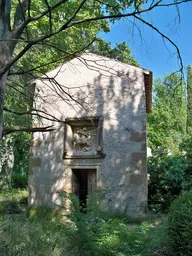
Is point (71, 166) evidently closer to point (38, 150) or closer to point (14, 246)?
point (38, 150)

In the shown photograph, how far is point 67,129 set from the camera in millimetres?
9336

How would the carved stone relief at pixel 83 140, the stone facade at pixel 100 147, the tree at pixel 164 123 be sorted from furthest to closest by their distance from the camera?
the tree at pixel 164 123
the carved stone relief at pixel 83 140
the stone facade at pixel 100 147

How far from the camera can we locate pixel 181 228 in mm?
4059

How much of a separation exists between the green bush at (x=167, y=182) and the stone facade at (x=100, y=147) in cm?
113

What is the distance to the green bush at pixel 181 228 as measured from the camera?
3.96 m

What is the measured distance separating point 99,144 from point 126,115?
120cm

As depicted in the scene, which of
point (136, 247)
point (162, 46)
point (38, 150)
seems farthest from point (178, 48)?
point (38, 150)

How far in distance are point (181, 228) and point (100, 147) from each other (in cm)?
490

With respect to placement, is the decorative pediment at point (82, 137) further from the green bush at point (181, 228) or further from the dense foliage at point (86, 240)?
the green bush at point (181, 228)

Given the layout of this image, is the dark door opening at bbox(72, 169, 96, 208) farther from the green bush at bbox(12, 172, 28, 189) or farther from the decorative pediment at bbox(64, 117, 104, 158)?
the green bush at bbox(12, 172, 28, 189)

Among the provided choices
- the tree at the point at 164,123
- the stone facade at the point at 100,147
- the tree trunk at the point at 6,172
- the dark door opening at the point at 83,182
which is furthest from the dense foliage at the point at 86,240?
the tree at the point at 164,123

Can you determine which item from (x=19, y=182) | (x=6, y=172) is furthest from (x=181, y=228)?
(x=19, y=182)

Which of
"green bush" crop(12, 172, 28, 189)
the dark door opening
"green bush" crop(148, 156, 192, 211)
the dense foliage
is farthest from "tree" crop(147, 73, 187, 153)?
the dense foliage

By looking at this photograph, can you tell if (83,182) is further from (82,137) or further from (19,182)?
(19,182)
